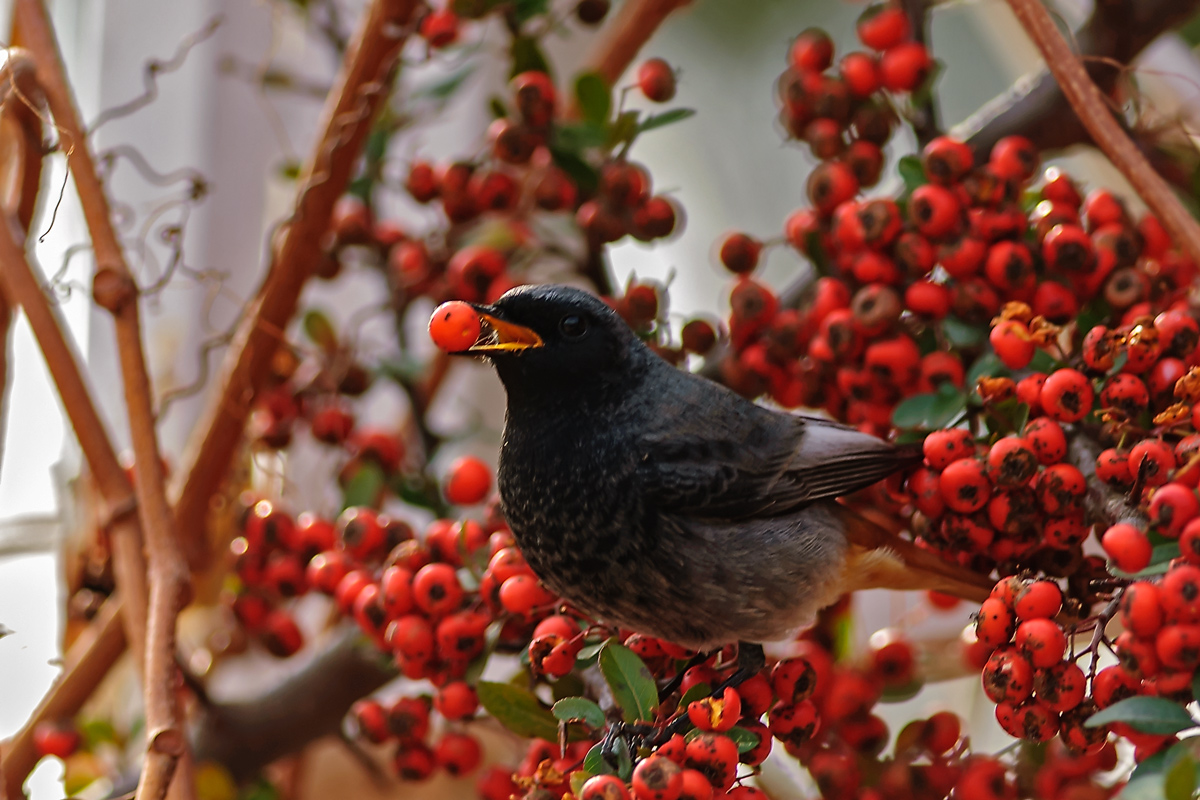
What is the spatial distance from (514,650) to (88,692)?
1.17 feet

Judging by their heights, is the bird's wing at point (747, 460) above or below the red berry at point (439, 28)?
below

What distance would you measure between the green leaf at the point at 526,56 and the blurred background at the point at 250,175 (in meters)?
0.04

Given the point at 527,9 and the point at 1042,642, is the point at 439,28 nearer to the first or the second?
the point at 527,9

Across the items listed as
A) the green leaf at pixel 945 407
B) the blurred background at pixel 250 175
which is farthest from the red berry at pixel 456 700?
the green leaf at pixel 945 407

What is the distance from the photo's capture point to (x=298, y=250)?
0.88 m

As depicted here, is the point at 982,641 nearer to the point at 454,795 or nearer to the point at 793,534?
the point at 793,534

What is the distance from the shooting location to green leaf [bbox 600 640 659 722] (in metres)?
0.62

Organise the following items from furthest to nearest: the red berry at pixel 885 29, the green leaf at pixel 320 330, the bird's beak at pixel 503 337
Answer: the green leaf at pixel 320 330 < the red berry at pixel 885 29 < the bird's beak at pixel 503 337

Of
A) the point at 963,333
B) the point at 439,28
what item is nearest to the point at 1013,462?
the point at 963,333

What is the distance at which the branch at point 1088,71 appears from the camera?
83 centimetres

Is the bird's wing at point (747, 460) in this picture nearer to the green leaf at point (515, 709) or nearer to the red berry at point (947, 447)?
the red berry at point (947, 447)

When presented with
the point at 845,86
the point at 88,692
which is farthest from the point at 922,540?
the point at 88,692

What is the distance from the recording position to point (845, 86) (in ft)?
2.84

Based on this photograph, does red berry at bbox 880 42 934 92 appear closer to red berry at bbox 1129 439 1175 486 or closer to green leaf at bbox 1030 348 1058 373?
green leaf at bbox 1030 348 1058 373
